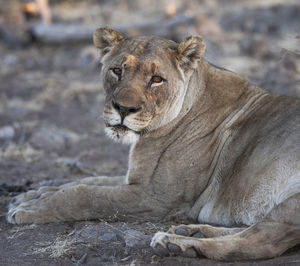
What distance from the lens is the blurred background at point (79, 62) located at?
744 cm

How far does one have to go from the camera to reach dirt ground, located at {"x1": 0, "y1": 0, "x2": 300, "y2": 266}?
4051 millimetres

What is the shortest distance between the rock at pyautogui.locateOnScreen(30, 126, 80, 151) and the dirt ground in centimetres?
2

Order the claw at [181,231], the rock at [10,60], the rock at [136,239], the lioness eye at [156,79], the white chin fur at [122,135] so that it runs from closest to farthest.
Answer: the claw at [181,231], the rock at [136,239], the white chin fur at [122,135], the lioness eye at [156,79], the rock at [10,60]

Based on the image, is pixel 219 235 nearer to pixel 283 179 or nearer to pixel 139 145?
pixel 283 179

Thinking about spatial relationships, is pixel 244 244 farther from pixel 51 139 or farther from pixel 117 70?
pixel 51 139

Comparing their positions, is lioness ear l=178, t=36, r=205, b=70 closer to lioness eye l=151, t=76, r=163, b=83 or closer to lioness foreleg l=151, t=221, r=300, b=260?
lioness eye l=151, t=76, r=163, b=83

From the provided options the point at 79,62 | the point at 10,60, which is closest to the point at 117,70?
the point at 79,62

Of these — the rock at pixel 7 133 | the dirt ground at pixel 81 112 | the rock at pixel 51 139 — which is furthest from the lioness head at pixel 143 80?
the rock at pixel 7 133

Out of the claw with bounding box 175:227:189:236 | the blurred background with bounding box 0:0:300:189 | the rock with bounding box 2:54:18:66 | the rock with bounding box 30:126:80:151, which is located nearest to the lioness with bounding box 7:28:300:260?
the claw with bounding box 175:227:189:236

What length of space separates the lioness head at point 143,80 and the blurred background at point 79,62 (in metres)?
1.41

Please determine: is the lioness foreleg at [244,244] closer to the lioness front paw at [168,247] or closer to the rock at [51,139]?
the lioness front paw at [168,247]

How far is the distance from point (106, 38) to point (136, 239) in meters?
1.96

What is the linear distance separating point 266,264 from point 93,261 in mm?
1199

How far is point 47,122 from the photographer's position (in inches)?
367
